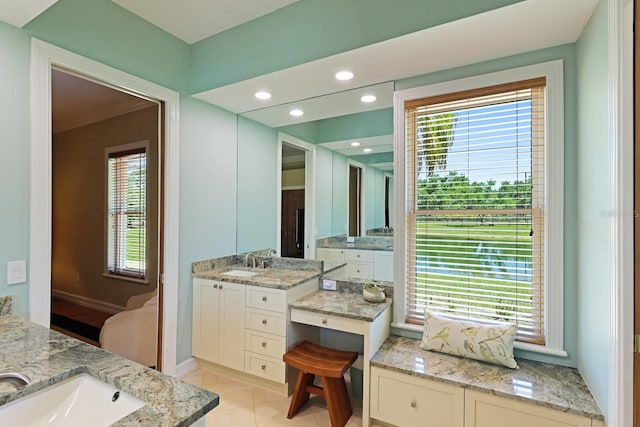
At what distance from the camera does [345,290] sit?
8.74 feet

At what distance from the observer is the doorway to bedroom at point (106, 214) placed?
2807mm

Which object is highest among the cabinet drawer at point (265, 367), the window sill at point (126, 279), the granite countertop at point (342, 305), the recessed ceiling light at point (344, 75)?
Answer: the recessed ceiling light at point (344, 75)

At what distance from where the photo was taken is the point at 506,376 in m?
1.80

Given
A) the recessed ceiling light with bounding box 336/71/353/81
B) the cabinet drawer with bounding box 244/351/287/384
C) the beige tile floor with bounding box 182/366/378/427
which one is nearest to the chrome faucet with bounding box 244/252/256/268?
the cabinet drawer with bounding box 244/351/287/384

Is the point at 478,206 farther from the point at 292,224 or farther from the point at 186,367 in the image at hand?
the point at 186,367

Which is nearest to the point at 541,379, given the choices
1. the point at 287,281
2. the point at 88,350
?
the point at 287,281

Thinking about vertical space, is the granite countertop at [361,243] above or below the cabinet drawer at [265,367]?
above

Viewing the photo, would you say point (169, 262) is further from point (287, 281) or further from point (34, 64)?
point (34, 64)

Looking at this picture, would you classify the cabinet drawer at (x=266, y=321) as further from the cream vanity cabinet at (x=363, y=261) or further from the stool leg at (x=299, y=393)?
the cream vanity cabinet at (x=363, y=261)

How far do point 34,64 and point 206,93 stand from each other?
112 centimetres

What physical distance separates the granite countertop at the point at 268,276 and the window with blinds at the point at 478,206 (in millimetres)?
877

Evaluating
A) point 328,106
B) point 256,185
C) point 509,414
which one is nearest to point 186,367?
point 256,185

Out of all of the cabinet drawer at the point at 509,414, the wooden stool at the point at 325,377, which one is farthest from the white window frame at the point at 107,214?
the cabinet drawer at the point at 509,414

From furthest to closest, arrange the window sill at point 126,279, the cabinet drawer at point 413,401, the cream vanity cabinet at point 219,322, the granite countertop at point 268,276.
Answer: the window sill at point 126,279 < the cream vanity cabinet at point 219,322 < the granite countertop at point 268,276 < the cabinet drawer at point 413,401
